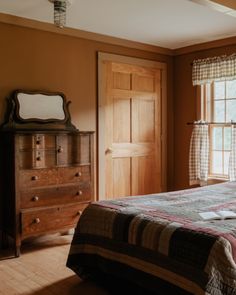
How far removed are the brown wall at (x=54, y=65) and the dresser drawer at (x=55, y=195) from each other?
0.79 m

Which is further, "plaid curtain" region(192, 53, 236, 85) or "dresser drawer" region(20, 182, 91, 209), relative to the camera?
"plaid curtain" region(192, 53, 236, 85)

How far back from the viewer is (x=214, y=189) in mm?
3512

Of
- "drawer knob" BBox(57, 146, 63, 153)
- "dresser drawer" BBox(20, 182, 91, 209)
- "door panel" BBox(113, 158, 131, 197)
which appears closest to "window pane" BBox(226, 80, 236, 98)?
"door panel" BBox(113, 158, 131, 197)

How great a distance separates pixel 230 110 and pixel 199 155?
703mm

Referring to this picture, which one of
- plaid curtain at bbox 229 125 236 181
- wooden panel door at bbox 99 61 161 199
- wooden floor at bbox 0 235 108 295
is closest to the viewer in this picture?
wooden floor at bbox 0 235 108 295

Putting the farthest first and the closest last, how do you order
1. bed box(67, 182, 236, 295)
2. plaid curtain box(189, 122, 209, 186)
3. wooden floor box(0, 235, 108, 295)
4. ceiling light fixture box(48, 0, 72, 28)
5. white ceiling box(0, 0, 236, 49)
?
plaid curtain box(189, 122, 209, 186) → white ceiling box(0, 0, 236, 49) → ceiling light fixture box(48, 0, 72, 28) → wooden floor box(0, 235, 108, 295) → bed box(67, 182, 236, 295)

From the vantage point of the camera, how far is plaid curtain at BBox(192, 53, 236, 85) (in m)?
4.64

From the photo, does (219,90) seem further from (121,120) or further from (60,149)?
(60,149)

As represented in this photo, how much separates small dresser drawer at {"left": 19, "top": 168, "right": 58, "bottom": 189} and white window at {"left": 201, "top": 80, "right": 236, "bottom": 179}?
2.26 meters

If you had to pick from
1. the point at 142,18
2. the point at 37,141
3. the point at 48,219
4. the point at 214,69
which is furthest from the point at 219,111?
the point at 48,219

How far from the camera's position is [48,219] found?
3773 mm

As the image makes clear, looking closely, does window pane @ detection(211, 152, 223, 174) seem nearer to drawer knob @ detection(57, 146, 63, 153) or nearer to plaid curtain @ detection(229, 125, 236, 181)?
plaid curtain @ detection(229, 125, 236, 181)

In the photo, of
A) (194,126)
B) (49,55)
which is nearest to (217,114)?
(194,126)

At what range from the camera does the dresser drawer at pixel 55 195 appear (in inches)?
143
